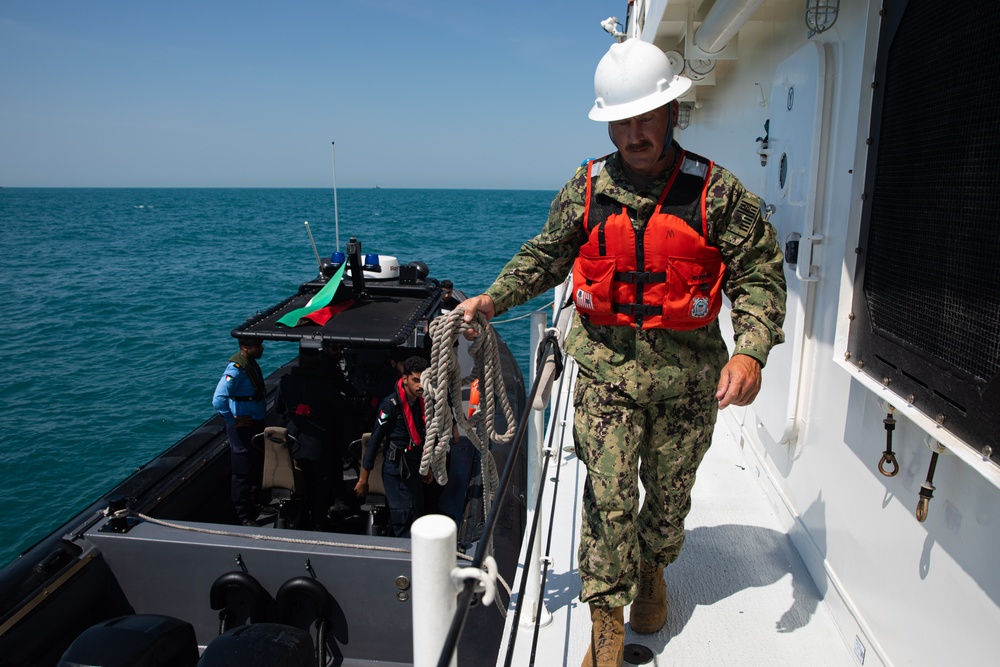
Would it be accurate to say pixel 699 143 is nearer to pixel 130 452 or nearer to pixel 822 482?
pixel 822 482

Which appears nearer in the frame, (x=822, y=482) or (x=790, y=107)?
(x=822, y=482)

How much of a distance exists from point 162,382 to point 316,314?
10.2 metres

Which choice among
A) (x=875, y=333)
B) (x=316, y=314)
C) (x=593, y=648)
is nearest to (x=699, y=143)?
(x=316, y=314)

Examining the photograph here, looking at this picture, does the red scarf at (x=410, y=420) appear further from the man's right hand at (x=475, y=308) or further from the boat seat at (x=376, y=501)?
the man's right hand at (x=475, y=308)

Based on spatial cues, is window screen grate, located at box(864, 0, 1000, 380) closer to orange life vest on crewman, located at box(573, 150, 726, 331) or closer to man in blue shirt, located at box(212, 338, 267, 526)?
orange life vest on crewman, located at box(573, 150, 726, 331)

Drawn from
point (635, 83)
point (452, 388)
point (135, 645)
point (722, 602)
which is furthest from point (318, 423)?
point (635, 83)

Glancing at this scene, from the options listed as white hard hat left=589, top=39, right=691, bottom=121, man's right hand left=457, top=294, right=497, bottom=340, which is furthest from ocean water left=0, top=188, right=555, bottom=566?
white hard hat left=589, top=39, right=691, bottom=121

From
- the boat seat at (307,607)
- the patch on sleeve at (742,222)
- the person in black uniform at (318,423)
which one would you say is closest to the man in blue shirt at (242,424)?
the person in black uniform at (318,423)

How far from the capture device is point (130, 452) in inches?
385

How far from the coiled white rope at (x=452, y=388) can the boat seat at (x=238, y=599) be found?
1743 mm

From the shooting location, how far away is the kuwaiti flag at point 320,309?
4020 millimetres

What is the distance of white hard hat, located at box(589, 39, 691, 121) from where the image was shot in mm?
1961

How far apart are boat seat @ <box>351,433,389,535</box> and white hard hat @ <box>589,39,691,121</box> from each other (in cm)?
297

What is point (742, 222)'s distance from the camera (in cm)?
201
